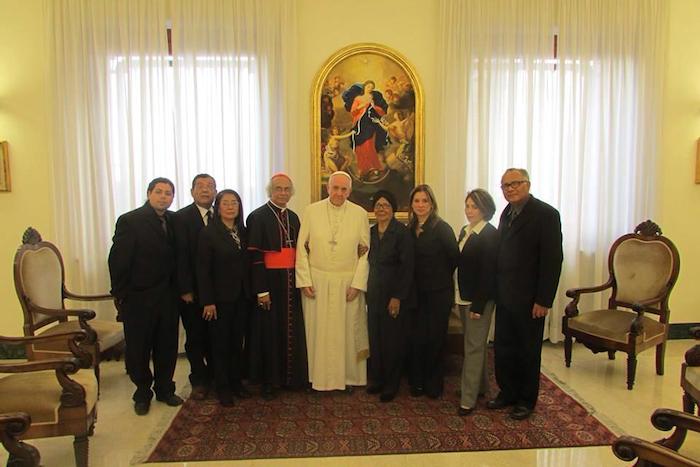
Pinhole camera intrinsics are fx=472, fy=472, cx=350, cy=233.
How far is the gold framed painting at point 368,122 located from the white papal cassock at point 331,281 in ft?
4.11

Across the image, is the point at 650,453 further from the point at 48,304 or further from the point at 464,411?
the point at 48,304

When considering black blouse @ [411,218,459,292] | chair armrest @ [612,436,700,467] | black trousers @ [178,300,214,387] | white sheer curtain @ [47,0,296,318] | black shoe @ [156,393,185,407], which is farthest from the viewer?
white sheer curtain @ [47,0,296,318]

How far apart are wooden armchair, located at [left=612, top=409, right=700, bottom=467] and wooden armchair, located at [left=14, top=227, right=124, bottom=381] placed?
10.9 ft

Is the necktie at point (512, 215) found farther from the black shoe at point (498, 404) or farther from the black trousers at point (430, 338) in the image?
the black shoe at point (498, 404)

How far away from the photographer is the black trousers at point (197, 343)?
3572 millimetres

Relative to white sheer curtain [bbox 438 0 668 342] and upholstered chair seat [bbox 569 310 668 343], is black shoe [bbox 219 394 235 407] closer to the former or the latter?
white sheer curtain [bbox 438 0 668 342]

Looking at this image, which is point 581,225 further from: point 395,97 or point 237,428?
point 237,428

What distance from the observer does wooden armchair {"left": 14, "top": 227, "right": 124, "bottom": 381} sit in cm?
361

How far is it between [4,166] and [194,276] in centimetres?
257

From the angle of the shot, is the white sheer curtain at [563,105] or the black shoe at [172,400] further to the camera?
the white sheer curtain at [563,105]

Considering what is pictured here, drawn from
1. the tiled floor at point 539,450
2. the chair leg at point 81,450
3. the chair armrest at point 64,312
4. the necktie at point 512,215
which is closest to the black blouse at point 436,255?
the necktie at point 512,215

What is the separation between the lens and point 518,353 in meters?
3.21

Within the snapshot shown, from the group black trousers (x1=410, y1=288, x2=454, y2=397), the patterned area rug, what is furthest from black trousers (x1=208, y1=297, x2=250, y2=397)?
black trousers (x1=410, y1=288, x2=454, y2=397)

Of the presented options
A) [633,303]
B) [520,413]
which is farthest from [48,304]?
[633,303]
